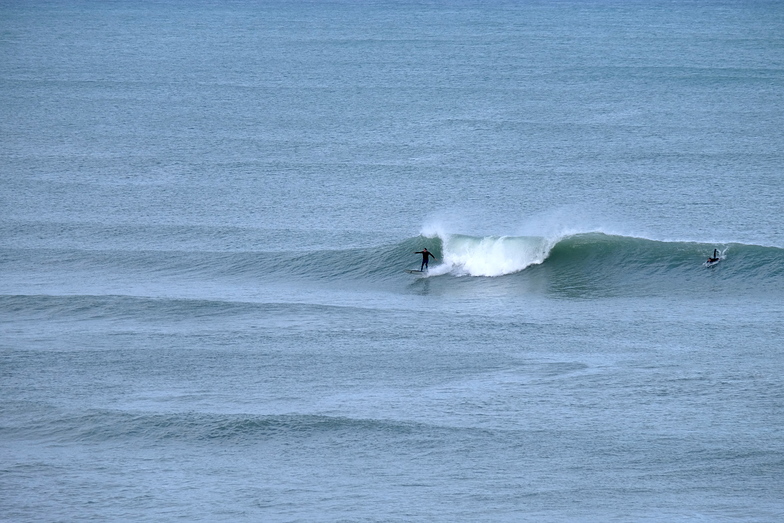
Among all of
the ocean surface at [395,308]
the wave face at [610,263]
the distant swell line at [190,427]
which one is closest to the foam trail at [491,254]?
the wave face at [610,263]

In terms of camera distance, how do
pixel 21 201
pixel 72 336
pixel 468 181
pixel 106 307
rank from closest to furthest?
pixel 72 336
pixel 106 307
pixel 21 201
pixel 468 181

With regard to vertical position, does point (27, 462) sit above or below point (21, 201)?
below

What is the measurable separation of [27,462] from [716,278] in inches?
825

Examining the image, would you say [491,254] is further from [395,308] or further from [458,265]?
[395,308]

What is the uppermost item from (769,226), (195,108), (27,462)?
(195,108)

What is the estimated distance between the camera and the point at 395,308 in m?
31.4

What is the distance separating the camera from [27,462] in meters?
21.2

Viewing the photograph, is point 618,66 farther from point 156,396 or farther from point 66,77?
point 156,396

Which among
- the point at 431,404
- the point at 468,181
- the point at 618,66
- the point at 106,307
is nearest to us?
the point at 431,404

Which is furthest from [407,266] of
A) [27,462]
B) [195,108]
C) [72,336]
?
[195,108]

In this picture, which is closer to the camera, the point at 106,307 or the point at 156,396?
the point at 156,396

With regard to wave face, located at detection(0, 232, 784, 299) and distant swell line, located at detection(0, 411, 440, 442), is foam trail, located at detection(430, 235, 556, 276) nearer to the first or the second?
wave face, located at detection(0, 232, 784, 299)

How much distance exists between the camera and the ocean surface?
65.3ft

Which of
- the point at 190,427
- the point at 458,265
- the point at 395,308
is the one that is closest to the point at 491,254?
the point at 458,265
